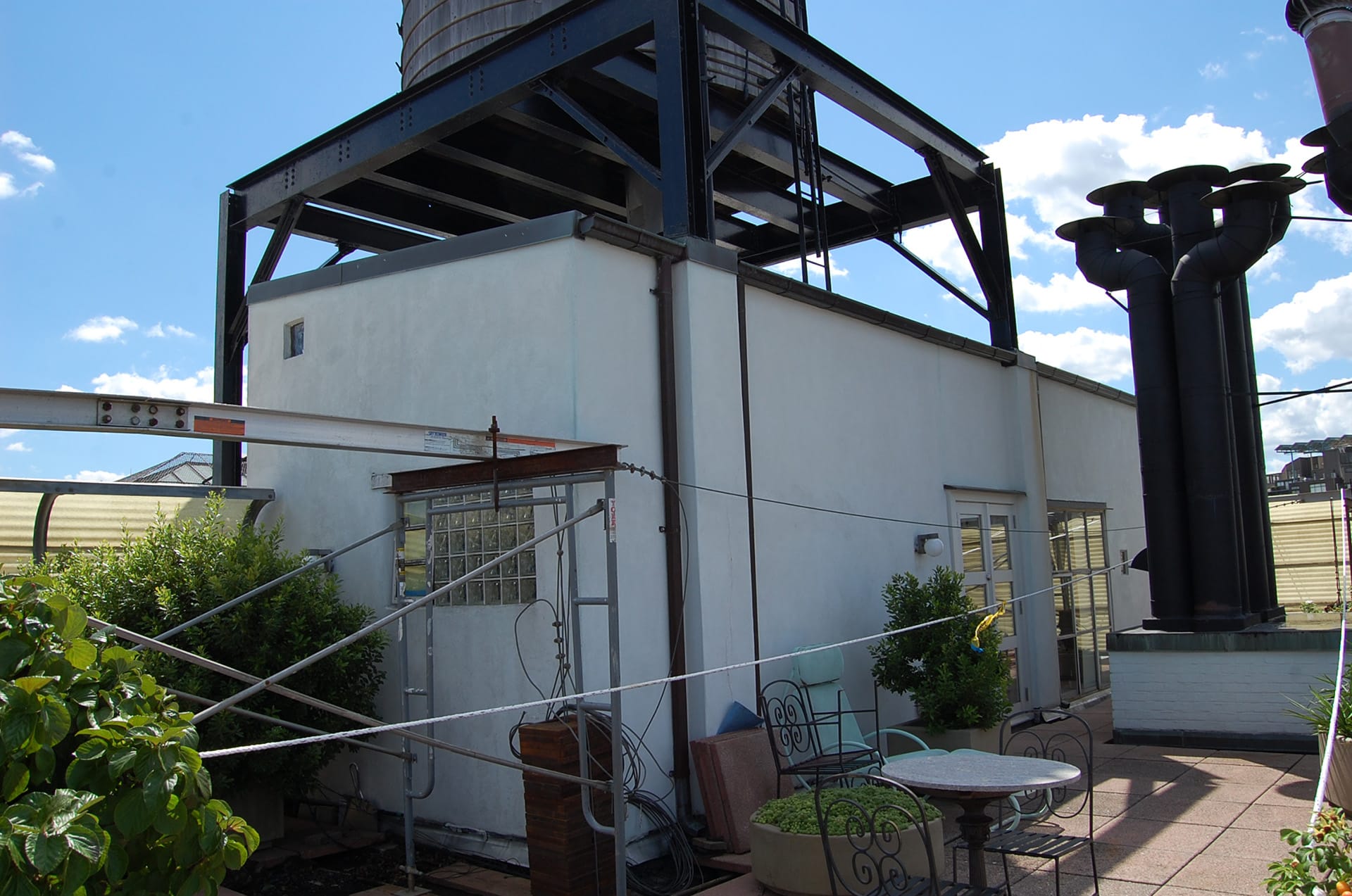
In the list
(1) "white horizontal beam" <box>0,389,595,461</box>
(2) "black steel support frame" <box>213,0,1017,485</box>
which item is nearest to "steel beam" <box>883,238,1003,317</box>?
(2) "black steel support frame" <box>213,0,1017,485</box>

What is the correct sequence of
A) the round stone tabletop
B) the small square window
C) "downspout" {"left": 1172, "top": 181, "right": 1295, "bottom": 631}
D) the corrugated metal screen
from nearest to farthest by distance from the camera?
the round stone tabletop < the small square window < "downspout" {"left": 1172, "top": 181, "right": 1295, "bottom": 631} < the corrugated metal screen

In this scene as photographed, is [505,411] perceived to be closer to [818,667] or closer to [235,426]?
[235,426]

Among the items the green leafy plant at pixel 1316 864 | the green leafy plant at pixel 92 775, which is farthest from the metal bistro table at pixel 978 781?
the green leafy plant at pixel 92 775

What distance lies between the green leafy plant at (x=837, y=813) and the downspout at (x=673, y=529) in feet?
3.69

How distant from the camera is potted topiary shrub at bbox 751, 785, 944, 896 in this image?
16.5 feet

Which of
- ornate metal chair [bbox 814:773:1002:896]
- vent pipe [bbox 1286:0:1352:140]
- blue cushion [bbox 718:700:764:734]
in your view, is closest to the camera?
ornate metal chair [bbox 814:773:1002:896]

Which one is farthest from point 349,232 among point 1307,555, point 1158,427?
point 1307,555

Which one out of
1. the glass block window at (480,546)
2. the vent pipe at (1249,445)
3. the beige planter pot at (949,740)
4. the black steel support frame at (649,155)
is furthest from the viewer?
the vent pipe at (1249,445)

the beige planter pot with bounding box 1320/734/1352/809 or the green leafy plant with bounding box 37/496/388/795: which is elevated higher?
the green leafy plant with bounding box 37/496/388/795

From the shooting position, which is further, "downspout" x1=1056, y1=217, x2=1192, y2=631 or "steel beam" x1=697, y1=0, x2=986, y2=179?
"downspout" x1=1056, y1=217, x2=1192, y2=631

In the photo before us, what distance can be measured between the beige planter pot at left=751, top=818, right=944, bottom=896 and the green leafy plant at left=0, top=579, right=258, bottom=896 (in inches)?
131

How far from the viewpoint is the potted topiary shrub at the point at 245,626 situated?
6.56m

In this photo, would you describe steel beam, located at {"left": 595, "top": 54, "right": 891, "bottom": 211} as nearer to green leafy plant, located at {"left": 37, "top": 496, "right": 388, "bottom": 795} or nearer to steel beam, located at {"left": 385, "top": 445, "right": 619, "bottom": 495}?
steel beam, located at {"left": 385, "top": 445, "right": 619, "bottom": 495}

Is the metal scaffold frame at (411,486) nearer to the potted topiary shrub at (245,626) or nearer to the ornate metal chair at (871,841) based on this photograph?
the potted topiary shrub at (245,626)
